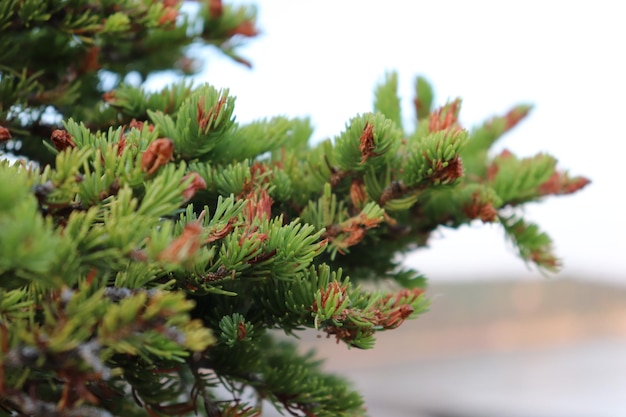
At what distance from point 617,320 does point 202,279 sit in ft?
6.30

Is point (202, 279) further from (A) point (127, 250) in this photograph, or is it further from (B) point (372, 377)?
(B) point (372, 377)

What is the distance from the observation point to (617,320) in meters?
1.88

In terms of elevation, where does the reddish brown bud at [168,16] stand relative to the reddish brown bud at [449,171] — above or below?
above

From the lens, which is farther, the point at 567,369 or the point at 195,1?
the point at 567,369

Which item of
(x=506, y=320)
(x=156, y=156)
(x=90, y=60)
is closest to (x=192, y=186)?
(x=156, y=156)

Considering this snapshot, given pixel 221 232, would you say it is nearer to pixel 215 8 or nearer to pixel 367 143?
pixel 367 143

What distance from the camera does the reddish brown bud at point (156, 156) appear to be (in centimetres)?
25

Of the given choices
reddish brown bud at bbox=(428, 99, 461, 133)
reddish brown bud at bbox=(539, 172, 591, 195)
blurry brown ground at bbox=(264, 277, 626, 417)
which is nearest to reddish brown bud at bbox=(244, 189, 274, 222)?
reddish brown bud at bbox=(428, 99, 461, 133)

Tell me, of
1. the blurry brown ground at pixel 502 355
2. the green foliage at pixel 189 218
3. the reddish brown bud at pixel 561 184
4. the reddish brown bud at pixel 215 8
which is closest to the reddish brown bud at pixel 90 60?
the green foliage at pixel 189 218

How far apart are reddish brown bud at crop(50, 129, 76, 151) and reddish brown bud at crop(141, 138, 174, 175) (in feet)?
0.19

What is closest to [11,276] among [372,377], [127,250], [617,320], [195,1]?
[127,250]

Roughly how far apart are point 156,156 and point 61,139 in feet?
0.21

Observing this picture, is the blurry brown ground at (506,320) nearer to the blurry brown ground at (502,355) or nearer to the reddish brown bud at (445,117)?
the blurry brown ground at (502,355)

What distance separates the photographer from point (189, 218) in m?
0.28
